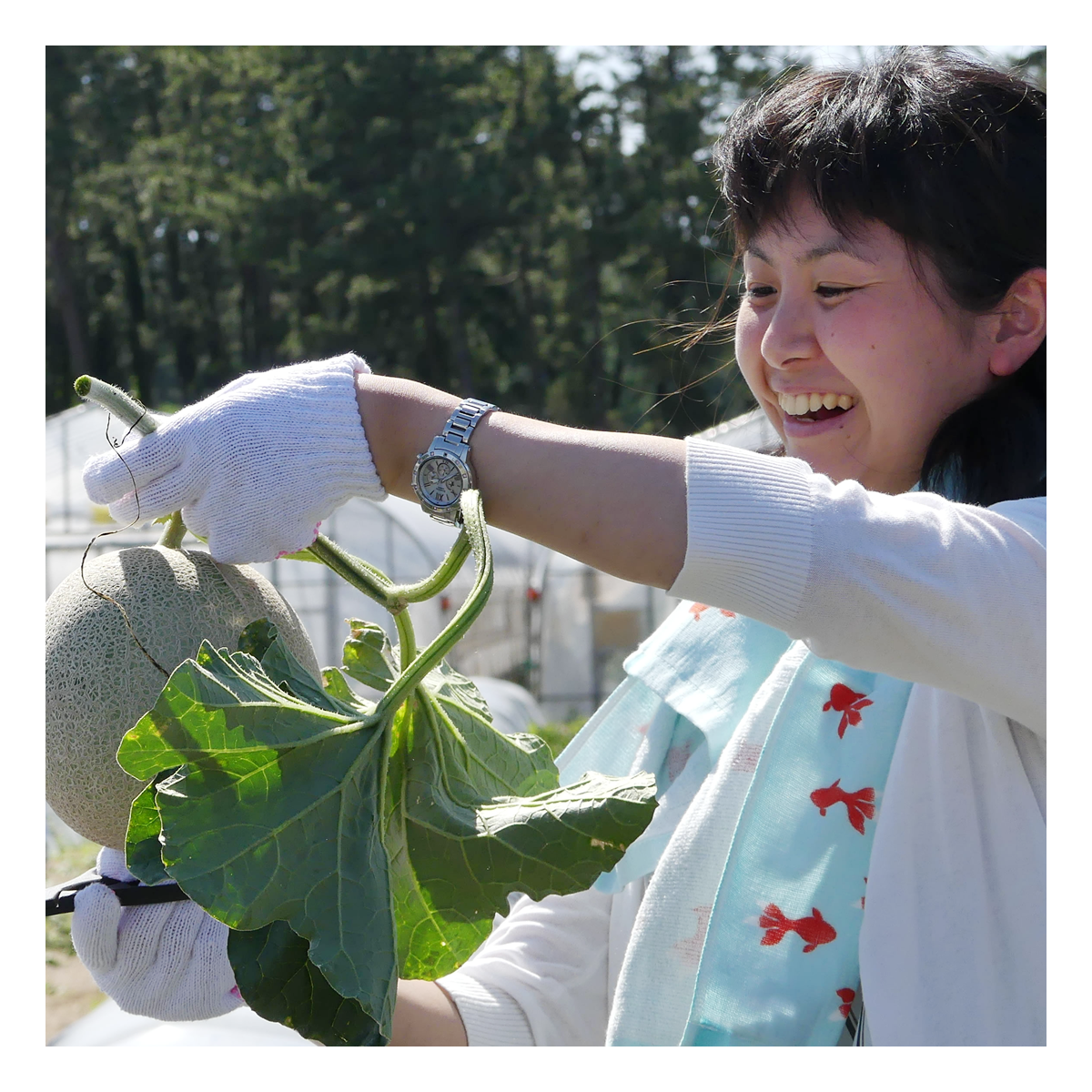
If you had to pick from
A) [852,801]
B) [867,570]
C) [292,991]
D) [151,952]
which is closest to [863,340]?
[867,570]

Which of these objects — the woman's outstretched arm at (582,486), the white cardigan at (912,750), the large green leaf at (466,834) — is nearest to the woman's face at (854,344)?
the white cardigan at (912,750)

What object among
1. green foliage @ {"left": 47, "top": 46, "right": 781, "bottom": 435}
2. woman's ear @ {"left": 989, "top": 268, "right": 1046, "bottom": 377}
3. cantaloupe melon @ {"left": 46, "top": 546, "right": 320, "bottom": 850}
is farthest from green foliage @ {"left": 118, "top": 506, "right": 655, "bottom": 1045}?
green foliage @ {"left": 47, "top": 46, "right": 781, "bottom": 435}

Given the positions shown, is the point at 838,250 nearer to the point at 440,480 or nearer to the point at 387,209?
the point at 440,480

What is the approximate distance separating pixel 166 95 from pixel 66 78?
2002 millimetres

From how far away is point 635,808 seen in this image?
0.93 meters

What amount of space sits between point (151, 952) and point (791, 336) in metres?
0.99

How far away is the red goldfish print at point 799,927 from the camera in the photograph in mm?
1366

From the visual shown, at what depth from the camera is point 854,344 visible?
1.32 metres

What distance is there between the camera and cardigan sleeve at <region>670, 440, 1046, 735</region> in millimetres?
1008

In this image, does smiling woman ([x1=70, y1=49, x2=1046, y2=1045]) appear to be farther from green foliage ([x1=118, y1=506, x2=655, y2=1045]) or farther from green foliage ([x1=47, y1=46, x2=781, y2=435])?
green foliage ([x1=47, y1=46, x2=781, y2=435])

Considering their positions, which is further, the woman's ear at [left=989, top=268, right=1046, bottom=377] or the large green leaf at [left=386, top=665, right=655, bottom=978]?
the woman's ear at [left=989, top=268, right=1046, bottom=377]

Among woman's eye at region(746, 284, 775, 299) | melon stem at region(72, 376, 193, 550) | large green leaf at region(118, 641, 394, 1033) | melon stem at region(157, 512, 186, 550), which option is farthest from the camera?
woman's eye at region(746, 284, 775, 299)

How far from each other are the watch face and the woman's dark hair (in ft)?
1.98

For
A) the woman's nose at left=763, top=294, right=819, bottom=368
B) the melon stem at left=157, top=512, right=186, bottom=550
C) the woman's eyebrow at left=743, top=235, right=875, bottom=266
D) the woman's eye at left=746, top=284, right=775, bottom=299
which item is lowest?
the melon stem at left=157, top=512, right=186, bottom=550
